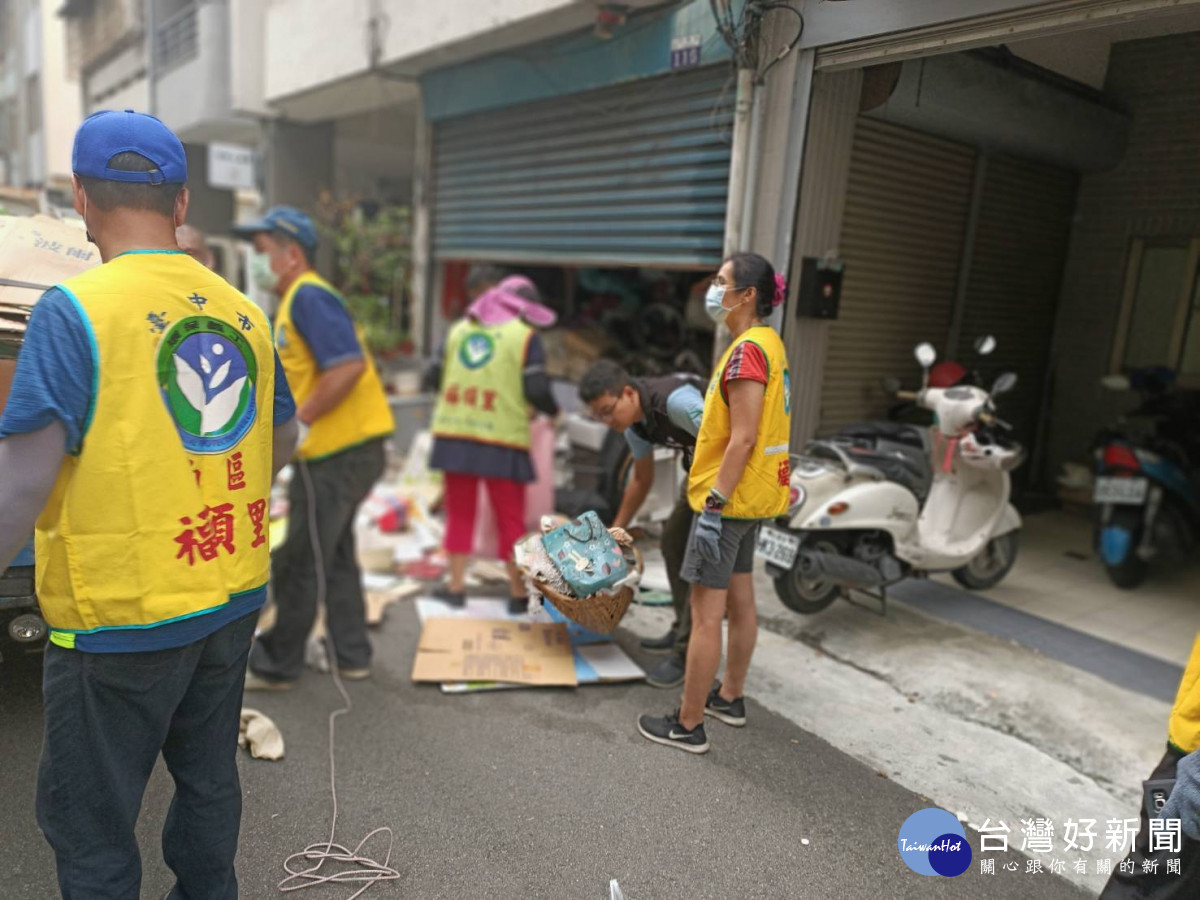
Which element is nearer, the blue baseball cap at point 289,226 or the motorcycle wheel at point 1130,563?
the blue baseball cap at point 289,226

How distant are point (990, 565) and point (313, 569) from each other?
3.99 metres

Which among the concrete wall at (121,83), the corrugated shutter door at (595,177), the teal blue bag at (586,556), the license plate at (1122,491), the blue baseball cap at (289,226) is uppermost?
the concrete wall at (121,83)

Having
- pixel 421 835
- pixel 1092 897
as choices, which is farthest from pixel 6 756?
pixel 1092 897

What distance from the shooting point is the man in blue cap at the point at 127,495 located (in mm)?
1723

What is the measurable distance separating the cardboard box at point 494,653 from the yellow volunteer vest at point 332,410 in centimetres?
105

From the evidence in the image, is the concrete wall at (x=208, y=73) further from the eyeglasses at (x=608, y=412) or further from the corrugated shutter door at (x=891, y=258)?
the eyeglasses at (x=608, y=412)

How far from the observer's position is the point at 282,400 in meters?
2.33

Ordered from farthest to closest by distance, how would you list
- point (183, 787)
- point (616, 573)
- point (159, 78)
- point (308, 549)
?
point (159, 78) → point (308, 549) → point (616, 573) → point (183, 787)

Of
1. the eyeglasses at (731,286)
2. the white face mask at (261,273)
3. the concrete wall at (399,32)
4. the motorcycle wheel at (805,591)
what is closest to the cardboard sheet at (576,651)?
the motorcycle wheel at (805,591)

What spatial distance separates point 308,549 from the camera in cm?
377

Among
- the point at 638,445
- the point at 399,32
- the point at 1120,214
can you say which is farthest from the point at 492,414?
the point at 1120,214

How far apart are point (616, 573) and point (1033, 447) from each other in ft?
17.8

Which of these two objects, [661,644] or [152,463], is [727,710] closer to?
[661,644]

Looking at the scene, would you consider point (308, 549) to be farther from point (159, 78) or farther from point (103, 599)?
point (159, 78)
